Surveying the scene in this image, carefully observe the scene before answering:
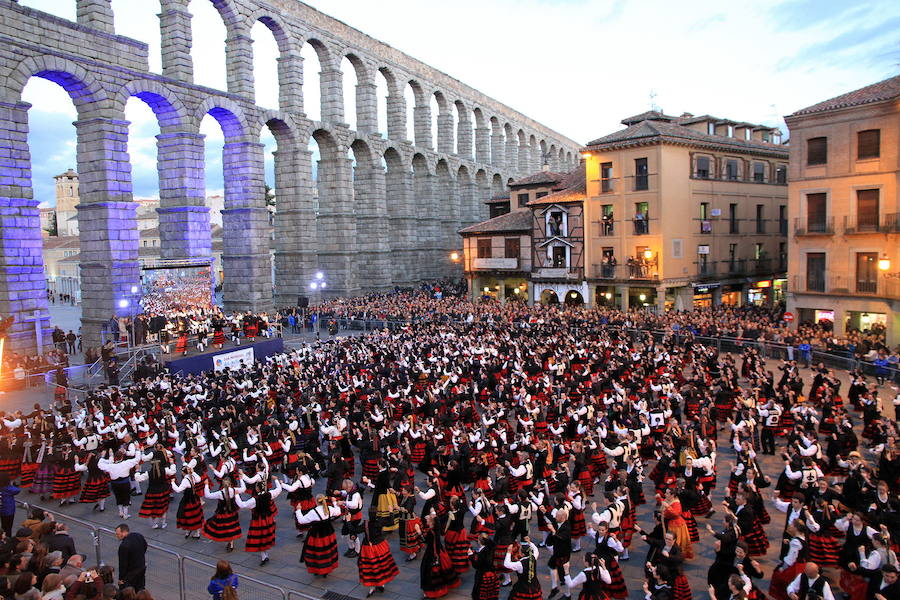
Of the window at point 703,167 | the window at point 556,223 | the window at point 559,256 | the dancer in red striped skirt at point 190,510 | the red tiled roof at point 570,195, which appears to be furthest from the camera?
the window at point 559,256

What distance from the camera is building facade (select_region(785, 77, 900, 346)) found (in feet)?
97.7

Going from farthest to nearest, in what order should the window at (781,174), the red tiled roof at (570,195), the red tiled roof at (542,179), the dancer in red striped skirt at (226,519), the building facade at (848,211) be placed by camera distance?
the red tiled roof at (542,179) < the window at (781,174) < the red tiled roof at (570,195) < the building facade at (848,211) < the dancer in red striped skirt at (226,519)

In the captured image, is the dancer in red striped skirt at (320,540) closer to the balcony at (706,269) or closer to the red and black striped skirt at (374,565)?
the red and black striped skirt at (374,565)

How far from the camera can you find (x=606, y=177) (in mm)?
43000

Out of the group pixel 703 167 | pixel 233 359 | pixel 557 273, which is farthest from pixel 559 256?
pixel 233 359

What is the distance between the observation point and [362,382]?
2225cm

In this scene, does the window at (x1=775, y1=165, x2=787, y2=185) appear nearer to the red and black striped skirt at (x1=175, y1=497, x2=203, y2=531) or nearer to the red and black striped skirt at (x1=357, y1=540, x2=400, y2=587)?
the red and black striped skirt at (x1=357, y1=540, x2=400, y2=587)

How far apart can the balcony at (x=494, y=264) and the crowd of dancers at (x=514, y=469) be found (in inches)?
944

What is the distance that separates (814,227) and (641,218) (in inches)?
412

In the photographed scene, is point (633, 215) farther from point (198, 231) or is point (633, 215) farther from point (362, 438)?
point (362, 438)

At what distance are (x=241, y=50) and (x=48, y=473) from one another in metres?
33.0

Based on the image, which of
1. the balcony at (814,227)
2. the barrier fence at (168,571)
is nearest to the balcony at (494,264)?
the balcony at (814,227)

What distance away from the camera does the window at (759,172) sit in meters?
46.8

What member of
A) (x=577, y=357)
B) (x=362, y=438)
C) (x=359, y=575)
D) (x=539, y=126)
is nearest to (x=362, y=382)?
(x=362, y=438)
